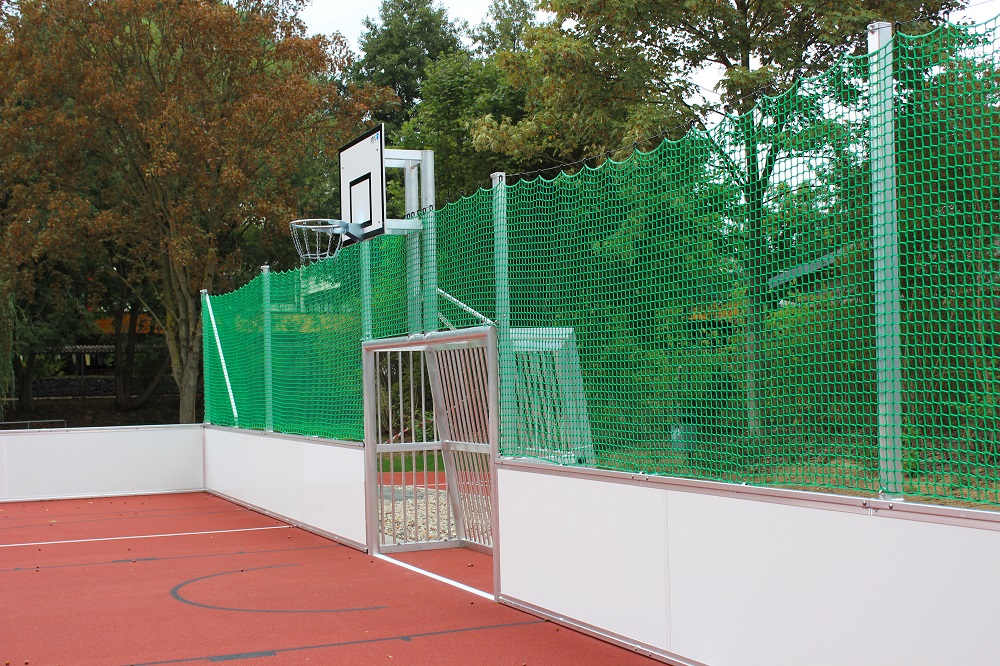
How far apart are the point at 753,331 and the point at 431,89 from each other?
2645 centimetres

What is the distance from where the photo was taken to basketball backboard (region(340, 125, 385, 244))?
11.4m

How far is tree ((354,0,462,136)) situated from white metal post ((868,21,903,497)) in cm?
3709

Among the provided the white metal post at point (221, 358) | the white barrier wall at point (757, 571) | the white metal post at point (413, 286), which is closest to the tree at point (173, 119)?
the white metal post at point (221, 358)

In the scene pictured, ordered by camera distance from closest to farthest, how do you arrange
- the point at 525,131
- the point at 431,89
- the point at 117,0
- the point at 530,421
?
the point at 530,421 < the point at 525,131 < the point at 117,0 < the point at 431,89

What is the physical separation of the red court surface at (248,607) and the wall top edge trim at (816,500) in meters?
0.99

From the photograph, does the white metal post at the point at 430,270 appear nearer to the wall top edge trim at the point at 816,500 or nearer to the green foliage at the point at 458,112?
the wall top edge trim at the point at 816,500

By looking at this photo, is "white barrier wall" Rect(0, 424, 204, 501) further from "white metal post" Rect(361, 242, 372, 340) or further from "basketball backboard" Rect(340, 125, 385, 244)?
"white metal post" Rect(361, 242, 372, 340)

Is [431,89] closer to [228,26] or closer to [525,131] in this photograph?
[228,26]

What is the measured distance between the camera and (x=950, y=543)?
13.5ft

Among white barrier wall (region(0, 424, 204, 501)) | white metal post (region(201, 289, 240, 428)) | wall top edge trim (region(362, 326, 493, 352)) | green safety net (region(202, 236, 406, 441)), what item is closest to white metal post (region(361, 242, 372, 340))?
green safety net (region(202, 236, 406, 441))

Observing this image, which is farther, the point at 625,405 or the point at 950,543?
the point at 625,405

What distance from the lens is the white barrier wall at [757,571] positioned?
409 cm

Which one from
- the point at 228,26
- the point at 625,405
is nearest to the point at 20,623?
the point at 625,405

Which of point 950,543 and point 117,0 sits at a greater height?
point 117,0
